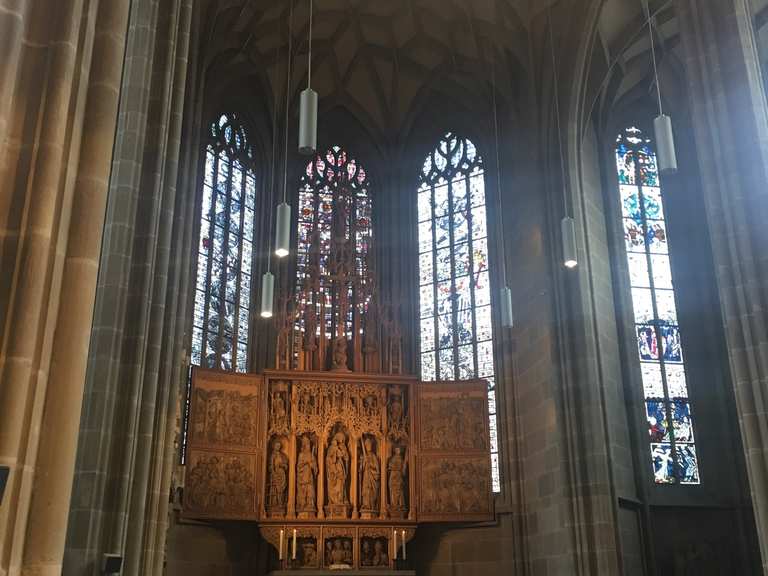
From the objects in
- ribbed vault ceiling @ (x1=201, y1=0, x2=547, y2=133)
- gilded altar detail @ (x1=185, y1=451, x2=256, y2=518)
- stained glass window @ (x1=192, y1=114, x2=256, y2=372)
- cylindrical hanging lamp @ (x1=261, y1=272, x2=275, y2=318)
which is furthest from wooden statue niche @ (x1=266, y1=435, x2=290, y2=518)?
ribbed vault ceiling @ (x1=201, y1=0, x2=547, y2=133)

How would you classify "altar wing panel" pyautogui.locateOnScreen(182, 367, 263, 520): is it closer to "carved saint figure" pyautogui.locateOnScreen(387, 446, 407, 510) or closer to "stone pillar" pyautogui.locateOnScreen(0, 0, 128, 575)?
"carved saint figure" pyautogui.locateOnScreen(387, 446, 407, 510)

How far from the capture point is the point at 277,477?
55.3ft

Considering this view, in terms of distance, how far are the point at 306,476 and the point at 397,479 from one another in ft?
5.87

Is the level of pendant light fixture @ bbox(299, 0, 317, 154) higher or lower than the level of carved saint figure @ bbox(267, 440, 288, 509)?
higher

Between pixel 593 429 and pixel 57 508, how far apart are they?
40.4ft

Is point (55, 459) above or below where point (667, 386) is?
below

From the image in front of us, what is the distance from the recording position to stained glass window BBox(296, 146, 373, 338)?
18406 millimetres

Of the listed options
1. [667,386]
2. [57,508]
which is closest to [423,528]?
[667,386]

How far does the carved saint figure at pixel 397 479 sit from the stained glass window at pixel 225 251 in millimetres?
4254

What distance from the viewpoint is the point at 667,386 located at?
19406 mm

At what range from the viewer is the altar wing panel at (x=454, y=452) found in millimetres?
17203

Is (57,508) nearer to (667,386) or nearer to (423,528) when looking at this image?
(423,528)

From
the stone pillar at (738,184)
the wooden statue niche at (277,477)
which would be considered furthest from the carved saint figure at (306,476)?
the stone pillar at (738,184)

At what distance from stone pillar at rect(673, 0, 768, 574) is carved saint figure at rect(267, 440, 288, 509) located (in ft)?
28.0
